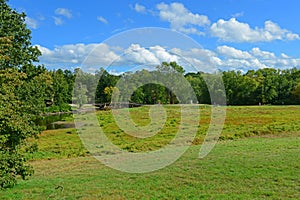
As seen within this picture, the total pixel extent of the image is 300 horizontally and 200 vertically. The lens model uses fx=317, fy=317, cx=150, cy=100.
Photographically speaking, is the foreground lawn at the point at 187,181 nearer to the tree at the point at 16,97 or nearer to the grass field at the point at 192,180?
the grass field at the point at 192,180

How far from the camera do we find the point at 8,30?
1400cm

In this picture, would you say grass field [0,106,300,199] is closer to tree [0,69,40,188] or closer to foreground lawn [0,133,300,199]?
foreground lawn [0,133,300,199]

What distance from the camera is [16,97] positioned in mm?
11023

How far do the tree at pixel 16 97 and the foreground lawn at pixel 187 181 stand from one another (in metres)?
1.43

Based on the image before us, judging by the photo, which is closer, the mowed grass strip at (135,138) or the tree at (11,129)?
the tree at (11,129)

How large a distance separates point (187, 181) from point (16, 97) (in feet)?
22.2

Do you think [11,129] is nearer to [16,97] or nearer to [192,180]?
[16,97]

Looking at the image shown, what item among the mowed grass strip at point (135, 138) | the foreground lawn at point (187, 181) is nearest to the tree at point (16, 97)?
the foreground lawn at point (187, 181)

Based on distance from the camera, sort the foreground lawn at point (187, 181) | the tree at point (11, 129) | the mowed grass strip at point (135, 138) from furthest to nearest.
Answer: the mowed grass strip at point (135, 138)
the foreground lawn at point (187, 181)
the tree at point (11, 129)

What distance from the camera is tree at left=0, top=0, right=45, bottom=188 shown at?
9.74 meters

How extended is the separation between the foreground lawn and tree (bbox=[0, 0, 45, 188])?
1431mm

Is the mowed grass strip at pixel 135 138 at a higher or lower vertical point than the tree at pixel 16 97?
lower

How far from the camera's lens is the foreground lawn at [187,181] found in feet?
33.3

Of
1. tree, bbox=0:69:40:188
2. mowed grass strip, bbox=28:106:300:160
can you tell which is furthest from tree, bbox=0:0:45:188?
mowed grass strip, bbox=28:106:300:160
